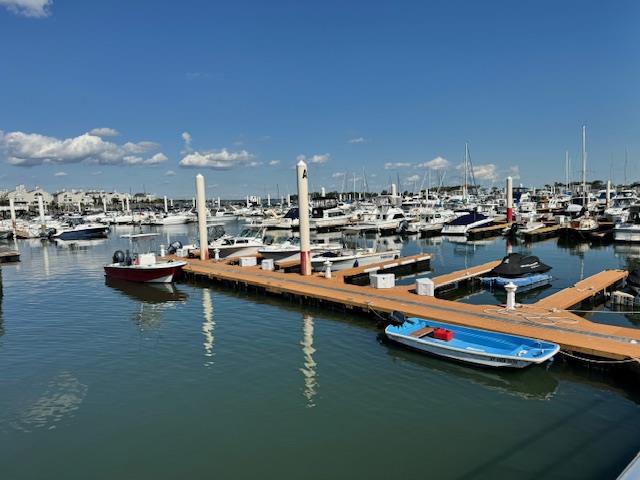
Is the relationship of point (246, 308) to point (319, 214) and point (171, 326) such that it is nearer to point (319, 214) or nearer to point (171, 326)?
point (171, 326)

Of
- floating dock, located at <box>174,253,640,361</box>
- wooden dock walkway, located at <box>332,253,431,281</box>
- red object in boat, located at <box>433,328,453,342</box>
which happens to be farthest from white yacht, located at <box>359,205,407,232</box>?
red object in boat, located at <box>433,328,453,342</box>

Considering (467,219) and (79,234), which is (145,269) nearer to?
(467,219)

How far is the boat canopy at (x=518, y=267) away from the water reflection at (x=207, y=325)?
48.1ft

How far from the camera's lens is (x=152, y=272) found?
2695 centimetres

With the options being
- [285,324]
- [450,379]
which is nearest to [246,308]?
[285,324]

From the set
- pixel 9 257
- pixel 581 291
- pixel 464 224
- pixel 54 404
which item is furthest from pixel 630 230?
pixel 9 257

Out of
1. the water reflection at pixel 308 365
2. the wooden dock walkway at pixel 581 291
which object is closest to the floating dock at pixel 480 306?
the wooden dock walkway at pixel 581 291

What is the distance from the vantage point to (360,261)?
99.0 ft

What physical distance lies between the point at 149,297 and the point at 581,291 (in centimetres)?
2047

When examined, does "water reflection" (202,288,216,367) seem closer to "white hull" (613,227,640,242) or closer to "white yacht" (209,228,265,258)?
"white yacht" (209,228,265,258)

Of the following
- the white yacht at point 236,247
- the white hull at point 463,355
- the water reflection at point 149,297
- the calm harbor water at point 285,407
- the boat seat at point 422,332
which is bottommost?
the calm harbor water at point 285,407

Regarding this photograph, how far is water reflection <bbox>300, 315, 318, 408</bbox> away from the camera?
38.5 feet

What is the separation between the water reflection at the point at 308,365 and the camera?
11.7 m

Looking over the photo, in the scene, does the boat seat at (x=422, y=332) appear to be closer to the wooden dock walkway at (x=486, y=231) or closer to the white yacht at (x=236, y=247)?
the white yacht at (x=236, y=247)
